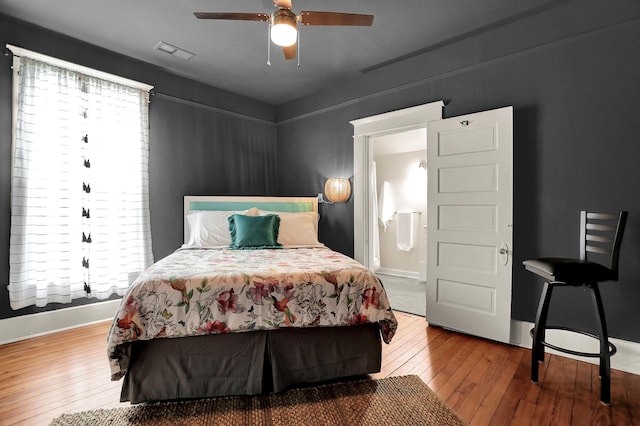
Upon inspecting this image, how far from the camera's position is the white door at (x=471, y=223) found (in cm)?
273

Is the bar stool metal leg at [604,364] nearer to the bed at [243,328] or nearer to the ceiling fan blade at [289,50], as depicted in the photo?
the bed at [243,328]

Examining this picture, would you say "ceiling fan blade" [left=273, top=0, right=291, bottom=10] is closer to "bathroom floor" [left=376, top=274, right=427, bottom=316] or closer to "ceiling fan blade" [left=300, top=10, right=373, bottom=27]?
"ceiling fan blade" [left=300, top=10, right=373, bottom=27]

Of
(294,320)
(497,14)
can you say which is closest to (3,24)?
(294,320)

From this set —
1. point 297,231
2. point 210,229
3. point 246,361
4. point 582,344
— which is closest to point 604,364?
point 582,344

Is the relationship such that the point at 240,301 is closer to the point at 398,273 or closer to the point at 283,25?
the point at 283,25

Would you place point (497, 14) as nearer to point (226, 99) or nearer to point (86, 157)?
point (226, 99)

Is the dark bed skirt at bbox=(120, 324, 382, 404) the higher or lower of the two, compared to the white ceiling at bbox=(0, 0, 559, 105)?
lower

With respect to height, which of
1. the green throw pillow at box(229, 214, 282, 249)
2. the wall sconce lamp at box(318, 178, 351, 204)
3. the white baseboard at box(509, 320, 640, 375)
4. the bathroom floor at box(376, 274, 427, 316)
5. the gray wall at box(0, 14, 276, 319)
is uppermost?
the gray wall at box(0, 14, 276, 319)

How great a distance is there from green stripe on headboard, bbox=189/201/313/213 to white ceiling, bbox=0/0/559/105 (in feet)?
5.11

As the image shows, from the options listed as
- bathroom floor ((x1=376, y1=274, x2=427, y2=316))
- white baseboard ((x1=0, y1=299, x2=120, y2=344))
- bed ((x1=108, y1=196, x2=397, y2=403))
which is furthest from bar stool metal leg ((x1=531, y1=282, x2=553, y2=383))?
white baseboard ((x1=0, y1=299, x2=120, y2=344))

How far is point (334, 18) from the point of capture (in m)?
2.08

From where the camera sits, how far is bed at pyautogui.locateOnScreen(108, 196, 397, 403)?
1825mm

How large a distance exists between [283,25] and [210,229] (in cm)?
220

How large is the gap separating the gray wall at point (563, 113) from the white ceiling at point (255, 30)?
9.6 inches
